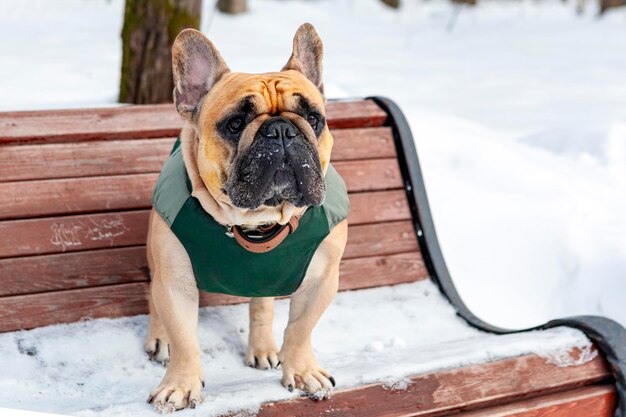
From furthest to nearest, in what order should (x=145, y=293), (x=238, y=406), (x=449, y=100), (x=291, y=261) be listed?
(x=449, y=100) → (x=145, y=293) → (x=291, y=261) → (x=238, y=406)

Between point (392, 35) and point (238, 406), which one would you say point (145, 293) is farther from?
point (392, 35)

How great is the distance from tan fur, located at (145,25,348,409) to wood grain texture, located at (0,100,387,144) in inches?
32.9

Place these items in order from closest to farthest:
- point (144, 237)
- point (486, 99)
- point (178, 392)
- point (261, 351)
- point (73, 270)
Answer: point (178, 392) → point (261, 351) → point (73, 270) → point (144, 237) → point (486, 99)

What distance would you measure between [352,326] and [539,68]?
5987mm

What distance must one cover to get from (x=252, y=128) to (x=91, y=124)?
50.6 inches

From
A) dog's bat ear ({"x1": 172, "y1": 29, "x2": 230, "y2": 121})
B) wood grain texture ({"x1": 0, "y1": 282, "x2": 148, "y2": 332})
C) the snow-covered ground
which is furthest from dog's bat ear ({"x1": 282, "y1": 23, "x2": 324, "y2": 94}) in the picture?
the snow-covered ground

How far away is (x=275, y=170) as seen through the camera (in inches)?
83.4

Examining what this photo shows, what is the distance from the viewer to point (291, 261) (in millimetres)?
2389

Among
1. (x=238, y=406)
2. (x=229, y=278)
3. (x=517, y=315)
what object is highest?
(x=229, y=278)

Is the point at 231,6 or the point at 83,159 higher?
the point at 83,159

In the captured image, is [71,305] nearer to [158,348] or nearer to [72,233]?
[72,233]

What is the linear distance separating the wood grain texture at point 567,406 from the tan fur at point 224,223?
1.71 feet

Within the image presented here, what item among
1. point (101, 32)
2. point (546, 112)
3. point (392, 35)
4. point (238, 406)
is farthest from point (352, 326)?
point (392, 35)

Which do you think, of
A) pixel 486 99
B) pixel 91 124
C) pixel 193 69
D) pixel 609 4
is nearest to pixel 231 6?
pixel 486 99
